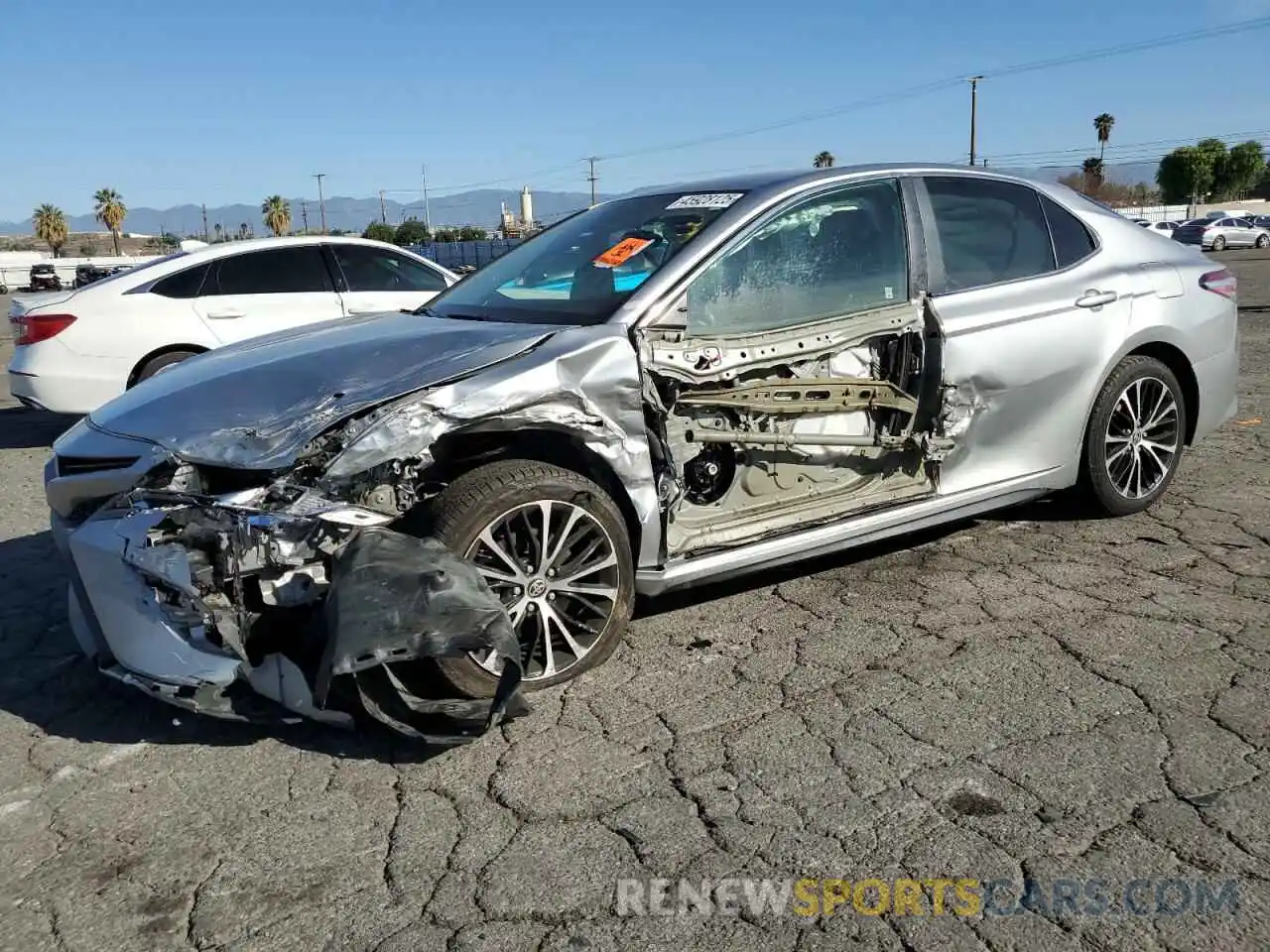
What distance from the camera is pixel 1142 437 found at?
5.02 m

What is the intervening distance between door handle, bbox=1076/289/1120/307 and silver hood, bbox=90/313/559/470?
8.32ft

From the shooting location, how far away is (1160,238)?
5.22 m

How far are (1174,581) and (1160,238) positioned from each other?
1.95 meters

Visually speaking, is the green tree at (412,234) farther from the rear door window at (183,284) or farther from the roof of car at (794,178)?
the roof of car at (794,178)

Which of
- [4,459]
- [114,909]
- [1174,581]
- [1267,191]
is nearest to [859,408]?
[1174,581]

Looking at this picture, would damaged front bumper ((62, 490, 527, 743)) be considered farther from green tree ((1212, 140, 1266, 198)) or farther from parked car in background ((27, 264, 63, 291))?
green tree ((1212, 140, 1266, 198))

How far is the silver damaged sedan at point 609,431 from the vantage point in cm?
294

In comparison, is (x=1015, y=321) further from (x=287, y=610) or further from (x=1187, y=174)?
(x=1187, y=174)

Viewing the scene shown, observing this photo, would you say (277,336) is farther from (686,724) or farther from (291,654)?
(686,724)

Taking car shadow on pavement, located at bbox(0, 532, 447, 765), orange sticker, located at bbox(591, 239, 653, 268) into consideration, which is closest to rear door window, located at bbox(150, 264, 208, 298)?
car shadow on pavement, located at bbox(0, 532, 447, 765)

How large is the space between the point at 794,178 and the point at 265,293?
5421 mm

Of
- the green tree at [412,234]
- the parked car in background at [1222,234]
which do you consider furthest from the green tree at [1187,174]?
the green tree at [412,234]

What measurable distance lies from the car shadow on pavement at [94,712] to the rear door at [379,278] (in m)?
4.59

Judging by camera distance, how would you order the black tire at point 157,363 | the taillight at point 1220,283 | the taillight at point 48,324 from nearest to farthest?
1. the taillight at point 1220,283
2. the taillight at point 48,324
3. the black tire at point 157,363
